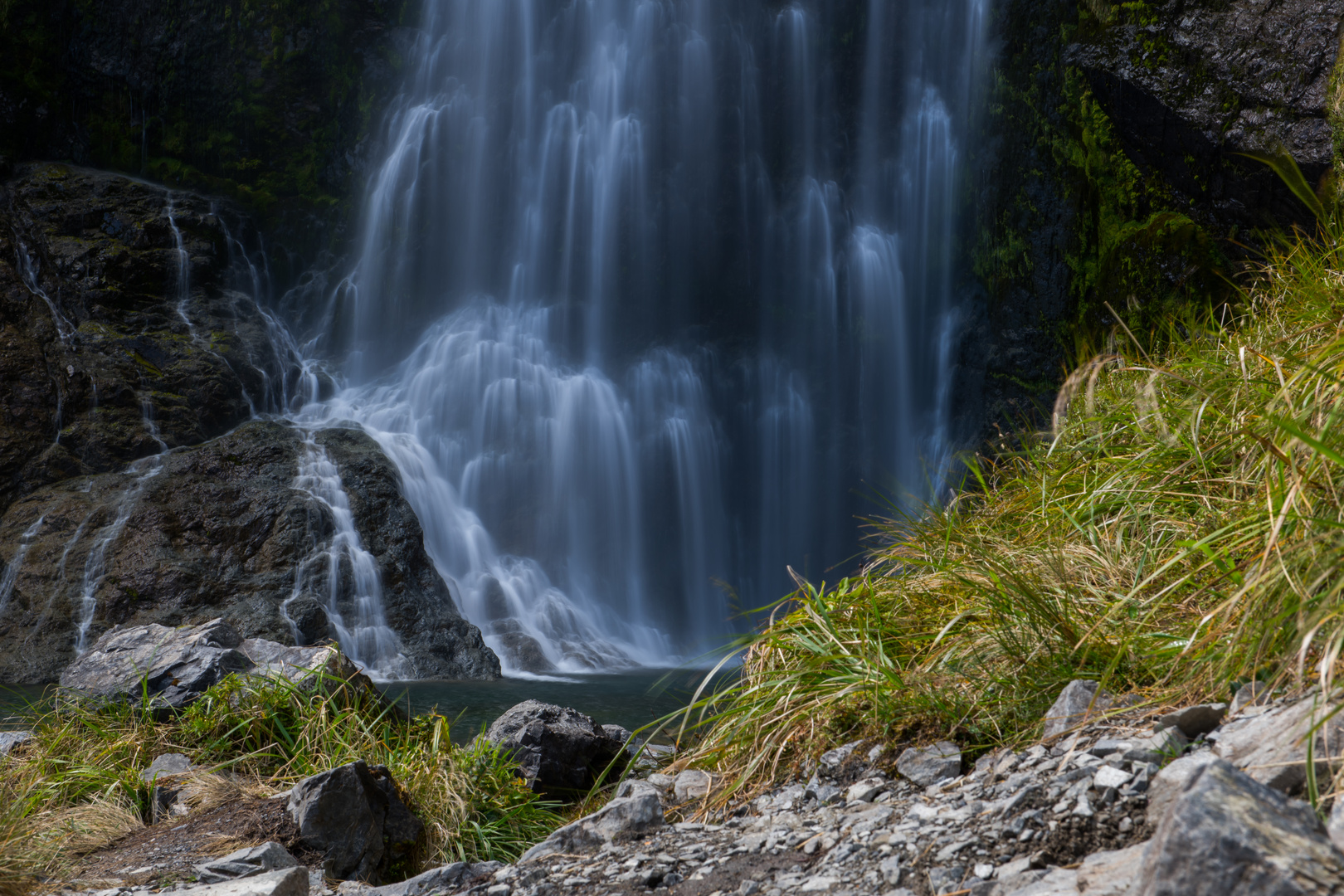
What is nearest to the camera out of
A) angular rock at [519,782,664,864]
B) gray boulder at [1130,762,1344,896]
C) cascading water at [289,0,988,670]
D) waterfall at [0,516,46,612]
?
gray boulder at [1130,762,1344,896]

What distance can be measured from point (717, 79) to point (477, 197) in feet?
19.0

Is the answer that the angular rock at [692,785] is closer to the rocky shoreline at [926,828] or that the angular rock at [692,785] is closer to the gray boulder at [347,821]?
the rocky shoreline at [926,828]

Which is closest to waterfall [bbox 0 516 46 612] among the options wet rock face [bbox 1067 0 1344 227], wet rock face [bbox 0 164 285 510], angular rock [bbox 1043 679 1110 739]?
wet rock face [bbox 0 164 285 510]

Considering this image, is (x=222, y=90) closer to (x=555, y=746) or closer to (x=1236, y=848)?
(x=555, y=746)

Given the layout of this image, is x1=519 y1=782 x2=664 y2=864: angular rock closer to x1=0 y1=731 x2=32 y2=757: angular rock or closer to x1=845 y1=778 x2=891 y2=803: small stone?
x1=845 y1=778 x2=891 y2=803: small stone

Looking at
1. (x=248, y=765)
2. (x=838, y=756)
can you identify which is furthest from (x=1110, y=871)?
(x=248, y=765)

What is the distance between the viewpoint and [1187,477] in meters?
2.85

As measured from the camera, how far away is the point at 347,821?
9.68 ft

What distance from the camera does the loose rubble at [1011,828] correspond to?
1.14 metres

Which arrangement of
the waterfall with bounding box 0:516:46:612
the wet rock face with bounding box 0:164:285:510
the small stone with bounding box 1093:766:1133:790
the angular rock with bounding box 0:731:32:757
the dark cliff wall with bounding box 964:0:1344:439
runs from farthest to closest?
the wet rock face with bounding box 0:164:285:510
the waterfall with bounding box 0:516:46:612
the dark cliff wall with bounding box 964:0:1344:439
the angular rock with bounding box 0:731:32:757
the small stone with bounding box 1093:766:1133:790

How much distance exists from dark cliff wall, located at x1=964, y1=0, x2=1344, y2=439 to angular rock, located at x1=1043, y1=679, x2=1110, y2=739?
6154mm

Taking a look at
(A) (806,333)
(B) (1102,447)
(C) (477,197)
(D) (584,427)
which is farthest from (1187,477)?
(C) (477,197)

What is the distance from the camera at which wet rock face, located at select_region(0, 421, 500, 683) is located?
10117mm

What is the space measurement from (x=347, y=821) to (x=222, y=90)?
65.9 ft
